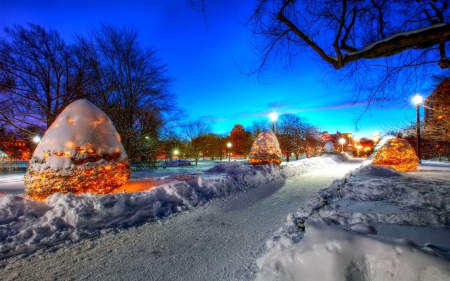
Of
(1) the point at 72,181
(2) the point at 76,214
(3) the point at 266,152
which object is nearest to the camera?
(2) the point at 76,214

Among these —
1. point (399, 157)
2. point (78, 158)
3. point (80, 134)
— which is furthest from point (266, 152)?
point (78, 158)

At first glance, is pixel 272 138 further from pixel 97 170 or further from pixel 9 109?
pixel 9 109

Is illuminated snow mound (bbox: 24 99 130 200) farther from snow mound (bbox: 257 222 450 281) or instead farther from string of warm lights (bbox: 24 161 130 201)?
snow mound (bbox: 257 222 450 281)

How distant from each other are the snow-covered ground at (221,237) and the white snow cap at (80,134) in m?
1.46

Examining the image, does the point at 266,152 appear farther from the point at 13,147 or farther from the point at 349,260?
the point at 13,147

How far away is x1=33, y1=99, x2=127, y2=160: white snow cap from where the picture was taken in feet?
20.2

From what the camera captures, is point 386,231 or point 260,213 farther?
point 260,213

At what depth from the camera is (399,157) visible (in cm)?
1409

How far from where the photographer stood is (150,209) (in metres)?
5.68

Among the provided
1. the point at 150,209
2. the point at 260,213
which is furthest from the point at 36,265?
the point at 260,213

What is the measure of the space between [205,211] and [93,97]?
1359cm

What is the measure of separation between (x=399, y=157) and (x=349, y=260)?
602 inches

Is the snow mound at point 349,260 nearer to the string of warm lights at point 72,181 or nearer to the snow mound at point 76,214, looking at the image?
the snow mound at point 76,214

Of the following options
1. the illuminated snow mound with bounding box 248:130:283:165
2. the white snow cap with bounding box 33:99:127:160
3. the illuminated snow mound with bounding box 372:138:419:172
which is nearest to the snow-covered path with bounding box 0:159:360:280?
the white snow cap with bounding box 33:99:127:160
